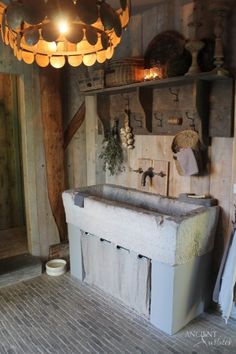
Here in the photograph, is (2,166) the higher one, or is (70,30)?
(70,30)

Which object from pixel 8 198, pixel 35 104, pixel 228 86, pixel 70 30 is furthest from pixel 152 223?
pixel 8 198

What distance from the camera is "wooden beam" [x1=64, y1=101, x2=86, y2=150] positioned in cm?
351

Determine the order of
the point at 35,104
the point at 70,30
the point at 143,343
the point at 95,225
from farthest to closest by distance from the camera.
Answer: the point at 35,104 < the point at 95,225 < the point at 143,343 < the point at 70,30

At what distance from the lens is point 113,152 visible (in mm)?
3156

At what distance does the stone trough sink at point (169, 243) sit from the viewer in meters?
2.13

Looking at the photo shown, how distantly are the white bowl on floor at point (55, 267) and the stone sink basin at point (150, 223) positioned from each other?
1.76 ft

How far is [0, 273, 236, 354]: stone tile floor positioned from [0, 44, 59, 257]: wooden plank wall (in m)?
0.68

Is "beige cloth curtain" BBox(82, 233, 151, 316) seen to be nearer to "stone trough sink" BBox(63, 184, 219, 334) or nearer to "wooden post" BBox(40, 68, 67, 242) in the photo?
"stone trough sink" BBox(63, 184, 219, 334)

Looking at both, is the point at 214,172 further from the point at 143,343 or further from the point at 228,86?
the point at 143,343

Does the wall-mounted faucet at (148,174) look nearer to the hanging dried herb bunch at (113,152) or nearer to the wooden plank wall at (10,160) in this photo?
the hanging dried herb bunch at (113,152)

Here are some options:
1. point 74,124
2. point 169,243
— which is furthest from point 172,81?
point 74,124

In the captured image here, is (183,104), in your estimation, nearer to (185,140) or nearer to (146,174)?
(185,140)

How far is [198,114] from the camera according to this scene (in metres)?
2.35

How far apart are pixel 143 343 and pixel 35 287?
125 cm
